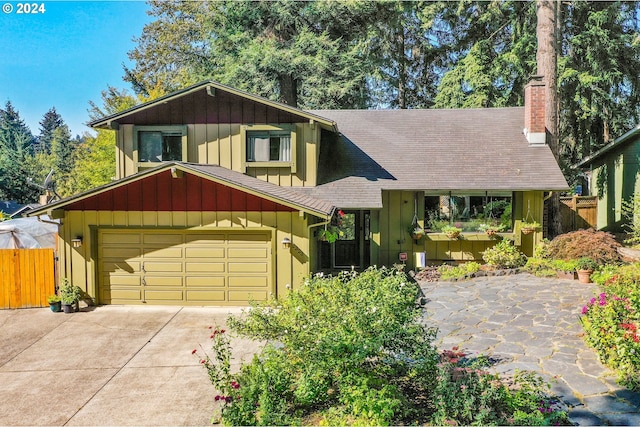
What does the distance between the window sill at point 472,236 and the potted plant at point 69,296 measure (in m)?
9.62

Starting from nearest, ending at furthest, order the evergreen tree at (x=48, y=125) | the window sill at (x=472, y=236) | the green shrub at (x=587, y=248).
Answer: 1. the green shrub at (x=587, y=248)
2. the window sill at (x=472, y=236)
3. the evergreen tree at (x=48, y=125)

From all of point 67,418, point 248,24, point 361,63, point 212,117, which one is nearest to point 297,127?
point 212,117

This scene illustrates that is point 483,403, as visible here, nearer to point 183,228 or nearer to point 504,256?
point 183,228

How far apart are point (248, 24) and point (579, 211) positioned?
20164 millimetres

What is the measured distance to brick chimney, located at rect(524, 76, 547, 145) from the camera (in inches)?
521

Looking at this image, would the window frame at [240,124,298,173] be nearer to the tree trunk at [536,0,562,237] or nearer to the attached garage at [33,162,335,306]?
the attached garage at [33,162,335,306]

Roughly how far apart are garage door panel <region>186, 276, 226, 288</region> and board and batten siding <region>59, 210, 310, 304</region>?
1217 millimetres

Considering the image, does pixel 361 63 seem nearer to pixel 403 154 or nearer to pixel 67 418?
pixel 403 154

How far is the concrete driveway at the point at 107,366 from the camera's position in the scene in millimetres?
5145

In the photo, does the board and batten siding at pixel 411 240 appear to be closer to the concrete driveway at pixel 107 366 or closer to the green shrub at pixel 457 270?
the green shrub at pixel 457 270

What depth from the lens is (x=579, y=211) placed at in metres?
18.0

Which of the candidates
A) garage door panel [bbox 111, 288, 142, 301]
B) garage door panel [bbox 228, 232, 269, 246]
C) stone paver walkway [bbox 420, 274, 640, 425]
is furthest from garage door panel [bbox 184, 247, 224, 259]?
stone paver walkway [bbox 420, 274, 640, 425]

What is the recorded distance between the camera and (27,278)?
9984 mm

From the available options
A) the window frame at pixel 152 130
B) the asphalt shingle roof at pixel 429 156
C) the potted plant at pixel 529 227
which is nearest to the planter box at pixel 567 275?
the potted plant at pixel 529 227
